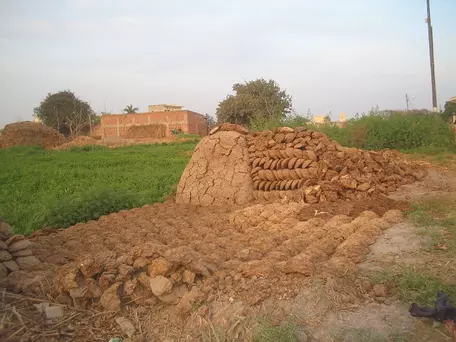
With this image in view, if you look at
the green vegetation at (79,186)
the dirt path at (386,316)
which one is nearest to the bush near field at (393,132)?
the green vegetation at (79,186)

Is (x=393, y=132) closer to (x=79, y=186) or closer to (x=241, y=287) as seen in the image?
(x=79, y=186)

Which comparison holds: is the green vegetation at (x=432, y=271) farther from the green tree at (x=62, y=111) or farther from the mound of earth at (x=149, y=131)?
the green tree at (x=62, y=111)

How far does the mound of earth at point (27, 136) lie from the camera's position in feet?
95.7

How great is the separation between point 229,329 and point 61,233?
392 centimetres

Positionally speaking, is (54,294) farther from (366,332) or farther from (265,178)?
(265,178)

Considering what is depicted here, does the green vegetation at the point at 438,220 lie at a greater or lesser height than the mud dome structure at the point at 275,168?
lesser

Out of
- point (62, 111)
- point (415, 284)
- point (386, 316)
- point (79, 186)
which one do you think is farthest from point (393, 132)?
point (62, 111)

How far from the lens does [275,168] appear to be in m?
7.91

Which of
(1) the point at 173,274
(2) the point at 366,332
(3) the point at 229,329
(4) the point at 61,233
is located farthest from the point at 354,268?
Result: (4) the point at 61,233

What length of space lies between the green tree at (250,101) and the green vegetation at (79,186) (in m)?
Result: 6.72

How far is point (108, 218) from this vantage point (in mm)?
7066

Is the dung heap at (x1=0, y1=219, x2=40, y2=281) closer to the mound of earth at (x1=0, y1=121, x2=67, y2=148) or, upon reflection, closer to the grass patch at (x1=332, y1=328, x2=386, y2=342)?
the grass patch at (x1=332, y1=328, x2=386, y2=342)

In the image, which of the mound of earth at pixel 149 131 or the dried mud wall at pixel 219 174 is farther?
the mound of earth at pixel 149 131

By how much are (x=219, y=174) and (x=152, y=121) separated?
2435cm
